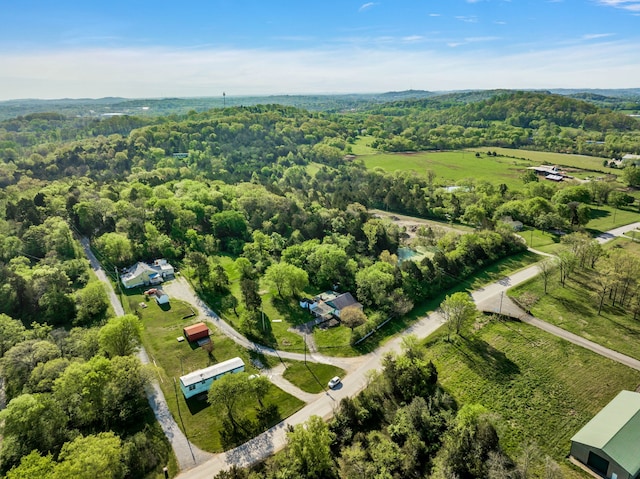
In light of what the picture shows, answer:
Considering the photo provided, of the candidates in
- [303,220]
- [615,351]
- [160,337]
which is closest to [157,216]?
[303,220]

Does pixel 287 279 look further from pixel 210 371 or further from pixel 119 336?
pixel 119 336

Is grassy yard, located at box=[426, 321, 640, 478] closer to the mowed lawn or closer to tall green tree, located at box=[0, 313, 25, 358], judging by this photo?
tall green tree, located at box=[0, 313, 25, 358]

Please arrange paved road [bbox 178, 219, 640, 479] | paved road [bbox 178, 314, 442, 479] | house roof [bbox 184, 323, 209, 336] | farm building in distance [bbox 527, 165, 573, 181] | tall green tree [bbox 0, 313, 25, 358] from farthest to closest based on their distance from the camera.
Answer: farm building in distance [bbox 527, 165, 573, 181] → house roof [bbox 184, 323, 209, 336] → tall green tree [bbox 0, 313, 25, 358] → paved road [bbox 178, 219, 640, 479] → paved road [bbox 178, 314, 442, 479]

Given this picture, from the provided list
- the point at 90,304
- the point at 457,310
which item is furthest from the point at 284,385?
the point at 90,304

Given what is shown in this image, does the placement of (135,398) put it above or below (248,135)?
A: below

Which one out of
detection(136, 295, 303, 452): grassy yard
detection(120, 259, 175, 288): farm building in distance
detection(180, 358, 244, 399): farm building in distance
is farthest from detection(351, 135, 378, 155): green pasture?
detection(180, 358, 244, 399): farm building in distance

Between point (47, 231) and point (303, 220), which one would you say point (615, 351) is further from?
point (47, 231)

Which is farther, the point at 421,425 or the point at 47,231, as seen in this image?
the point at 47,231
